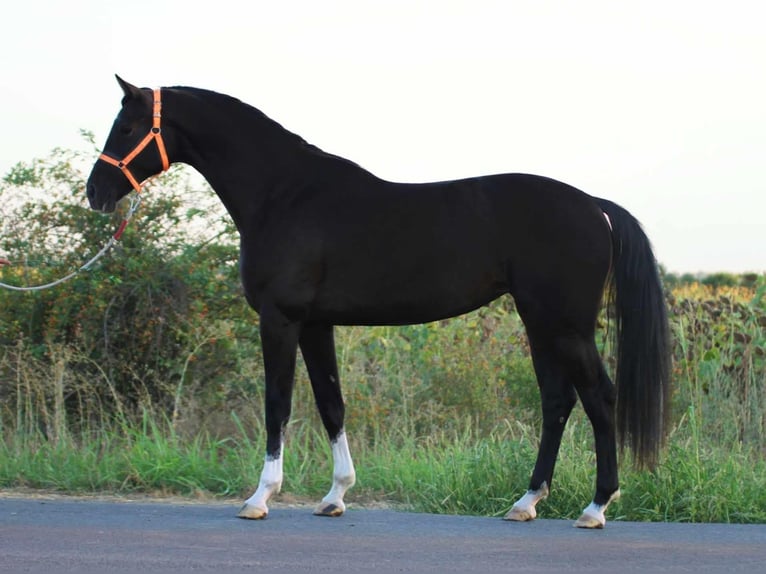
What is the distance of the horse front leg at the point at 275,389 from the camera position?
6008mm

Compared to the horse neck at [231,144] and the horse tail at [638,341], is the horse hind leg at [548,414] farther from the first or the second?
the horse neck at [231,144]

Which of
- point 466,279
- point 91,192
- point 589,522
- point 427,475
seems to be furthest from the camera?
point 427,475

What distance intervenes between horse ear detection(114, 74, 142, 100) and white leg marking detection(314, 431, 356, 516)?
2231mm

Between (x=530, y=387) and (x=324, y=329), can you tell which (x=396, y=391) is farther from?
(x=324, y=329)

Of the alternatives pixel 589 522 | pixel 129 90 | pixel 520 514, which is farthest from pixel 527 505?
pixel 129 90

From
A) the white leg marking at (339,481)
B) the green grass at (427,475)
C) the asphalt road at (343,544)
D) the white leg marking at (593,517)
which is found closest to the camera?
the asphalt road at (343,544)

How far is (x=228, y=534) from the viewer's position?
5434 mm

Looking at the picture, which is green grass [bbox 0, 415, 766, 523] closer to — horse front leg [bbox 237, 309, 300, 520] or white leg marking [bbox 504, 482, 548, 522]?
white leg marking [bbox 504, 482, 548, 522]

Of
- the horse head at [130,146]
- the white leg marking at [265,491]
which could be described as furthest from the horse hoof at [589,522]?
the horse head at [130,146]

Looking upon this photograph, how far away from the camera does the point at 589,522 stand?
5.76 m

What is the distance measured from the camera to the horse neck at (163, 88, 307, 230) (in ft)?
20.9

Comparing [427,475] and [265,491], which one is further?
[427,475]

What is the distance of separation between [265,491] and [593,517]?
172 cm

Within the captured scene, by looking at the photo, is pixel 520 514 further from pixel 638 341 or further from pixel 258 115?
pixel 258 115
